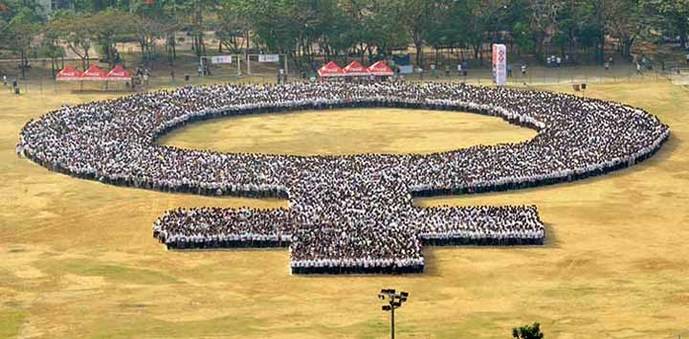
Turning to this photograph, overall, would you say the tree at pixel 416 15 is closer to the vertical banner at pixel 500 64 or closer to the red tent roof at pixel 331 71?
the red tent roof at pixel 331 71

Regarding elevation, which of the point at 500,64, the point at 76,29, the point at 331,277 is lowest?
the point at 331,277

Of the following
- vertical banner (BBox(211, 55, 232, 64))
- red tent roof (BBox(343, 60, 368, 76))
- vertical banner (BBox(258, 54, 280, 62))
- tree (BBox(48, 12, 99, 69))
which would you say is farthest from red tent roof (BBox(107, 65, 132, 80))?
red tent roof (BBox(343, 60, 368, 76))

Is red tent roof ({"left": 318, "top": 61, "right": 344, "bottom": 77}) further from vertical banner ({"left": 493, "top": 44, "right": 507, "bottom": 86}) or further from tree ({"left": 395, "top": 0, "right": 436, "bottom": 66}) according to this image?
vertical banner ({"left": 493, "top": 44, "right": 507, "bottom": 86})

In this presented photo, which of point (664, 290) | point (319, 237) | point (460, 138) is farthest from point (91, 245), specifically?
point (460, 138)

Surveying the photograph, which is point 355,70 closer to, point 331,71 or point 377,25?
point 331,71

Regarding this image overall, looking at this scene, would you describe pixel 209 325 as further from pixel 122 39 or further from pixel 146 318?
pixel 122 39

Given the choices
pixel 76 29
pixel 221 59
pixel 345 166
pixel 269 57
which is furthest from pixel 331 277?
pixel 76 29
